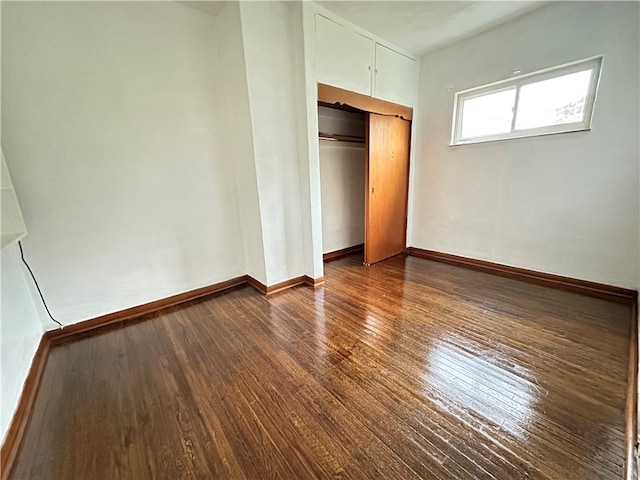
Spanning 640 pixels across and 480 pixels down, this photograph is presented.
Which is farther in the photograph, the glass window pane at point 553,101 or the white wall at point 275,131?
the glass window pane at point 553,101

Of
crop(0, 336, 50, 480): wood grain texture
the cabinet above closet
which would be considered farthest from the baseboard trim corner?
the cabinet above closet

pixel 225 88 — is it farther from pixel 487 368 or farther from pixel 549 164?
pixel 549 164

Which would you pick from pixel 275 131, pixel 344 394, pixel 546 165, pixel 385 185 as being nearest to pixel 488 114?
pixel 546 165

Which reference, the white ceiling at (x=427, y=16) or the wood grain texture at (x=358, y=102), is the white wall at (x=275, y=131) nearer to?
the wood grain texture at (x=358, y=102)

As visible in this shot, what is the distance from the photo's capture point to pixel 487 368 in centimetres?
171

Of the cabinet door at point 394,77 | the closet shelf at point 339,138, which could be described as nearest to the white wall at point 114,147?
→ the closet shelf at point 339,138

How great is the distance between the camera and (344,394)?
1535 mm

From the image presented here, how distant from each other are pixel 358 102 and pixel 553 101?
1992 mm

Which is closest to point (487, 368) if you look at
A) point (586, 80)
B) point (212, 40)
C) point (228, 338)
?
point (228, 338)

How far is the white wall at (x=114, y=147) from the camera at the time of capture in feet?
6.10

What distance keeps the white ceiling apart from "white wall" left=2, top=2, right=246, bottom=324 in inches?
58.1

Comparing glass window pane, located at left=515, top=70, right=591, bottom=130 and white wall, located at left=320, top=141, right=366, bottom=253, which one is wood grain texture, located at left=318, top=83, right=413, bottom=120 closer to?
white wall, located at left=320, top=141, right=366, bottom=253

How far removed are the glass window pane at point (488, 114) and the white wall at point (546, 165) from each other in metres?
0.18

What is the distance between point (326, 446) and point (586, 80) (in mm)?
3762
